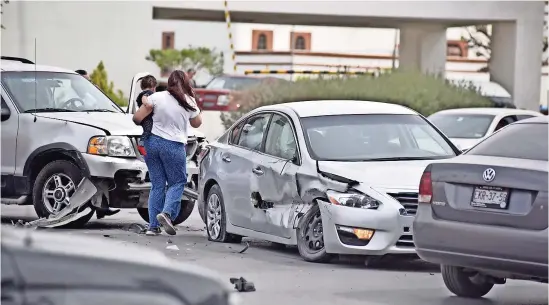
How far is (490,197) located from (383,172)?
106 inches

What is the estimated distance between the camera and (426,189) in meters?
8.73

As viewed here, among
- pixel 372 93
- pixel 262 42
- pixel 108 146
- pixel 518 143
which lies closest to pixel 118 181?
pixel 108 146

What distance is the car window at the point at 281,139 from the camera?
38.5ft

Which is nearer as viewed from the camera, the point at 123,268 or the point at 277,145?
the point at 123,268

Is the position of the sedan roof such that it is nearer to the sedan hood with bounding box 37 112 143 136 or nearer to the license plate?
the sedan hood with bounding box 37 112 143 136

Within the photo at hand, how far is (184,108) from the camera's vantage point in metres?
→ 12.7

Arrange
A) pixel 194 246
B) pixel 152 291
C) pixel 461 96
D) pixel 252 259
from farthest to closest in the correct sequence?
pixel 461 96 < pixel 194 246 < pixel 252 259 < pixel 152 291

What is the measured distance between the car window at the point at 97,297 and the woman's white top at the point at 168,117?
873 cm

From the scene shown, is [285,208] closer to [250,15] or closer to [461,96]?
[461,96]

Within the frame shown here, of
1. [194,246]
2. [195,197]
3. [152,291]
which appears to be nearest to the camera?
[152,291]

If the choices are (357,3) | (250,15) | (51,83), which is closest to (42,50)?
(250,15)

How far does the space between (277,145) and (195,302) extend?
316 inches

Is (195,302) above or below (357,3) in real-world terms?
below

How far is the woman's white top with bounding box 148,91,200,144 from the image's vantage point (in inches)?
496
